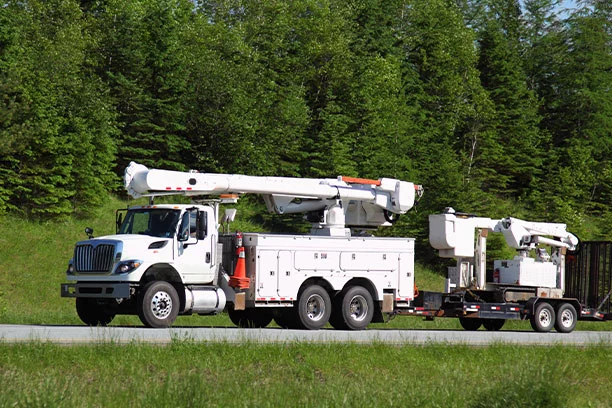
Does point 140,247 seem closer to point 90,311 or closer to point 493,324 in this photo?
point 90,311

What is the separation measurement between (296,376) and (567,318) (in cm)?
1555

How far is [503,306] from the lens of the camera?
91.7 feet

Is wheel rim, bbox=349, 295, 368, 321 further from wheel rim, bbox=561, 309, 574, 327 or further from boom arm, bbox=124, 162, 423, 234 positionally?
wheel rim, bbox=561, 309, 574, 327

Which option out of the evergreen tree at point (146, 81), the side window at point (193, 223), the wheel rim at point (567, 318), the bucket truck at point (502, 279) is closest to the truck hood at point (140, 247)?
the side window at point (193, 223)

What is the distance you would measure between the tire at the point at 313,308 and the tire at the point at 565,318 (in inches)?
312

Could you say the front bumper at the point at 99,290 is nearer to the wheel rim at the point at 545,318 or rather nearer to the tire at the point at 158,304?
the tire at the point at 158,304

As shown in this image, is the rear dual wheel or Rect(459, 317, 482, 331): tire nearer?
the rear dual wheel

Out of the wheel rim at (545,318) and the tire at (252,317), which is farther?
the wheel rim at (545,318)

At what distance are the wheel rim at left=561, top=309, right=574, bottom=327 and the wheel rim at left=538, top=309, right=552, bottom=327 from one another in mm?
529

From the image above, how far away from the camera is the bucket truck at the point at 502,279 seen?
2739 centimetres

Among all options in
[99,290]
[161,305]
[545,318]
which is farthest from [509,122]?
[99,290]

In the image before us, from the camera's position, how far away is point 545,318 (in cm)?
2862

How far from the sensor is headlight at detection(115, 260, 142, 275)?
22062mm

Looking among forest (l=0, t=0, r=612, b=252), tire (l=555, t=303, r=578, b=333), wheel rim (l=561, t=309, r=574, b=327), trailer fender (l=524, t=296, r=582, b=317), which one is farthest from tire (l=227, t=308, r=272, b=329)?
forest (l=0, t=0, r=612, b=252)
